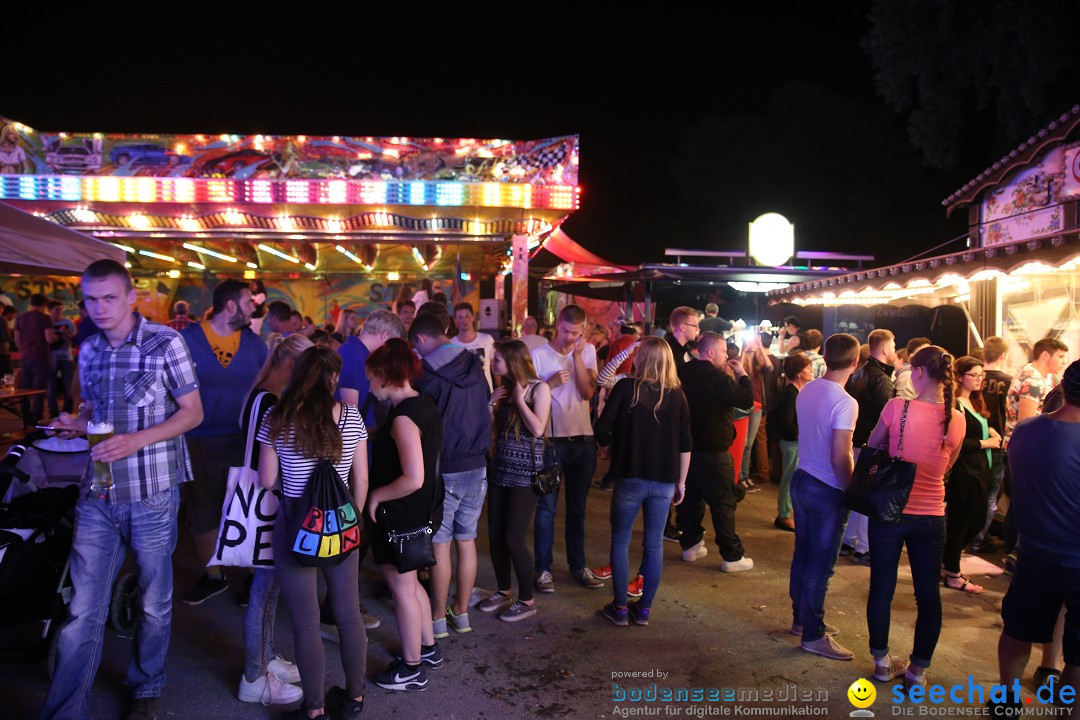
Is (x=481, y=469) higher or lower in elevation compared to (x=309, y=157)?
lower

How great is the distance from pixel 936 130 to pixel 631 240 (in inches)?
742

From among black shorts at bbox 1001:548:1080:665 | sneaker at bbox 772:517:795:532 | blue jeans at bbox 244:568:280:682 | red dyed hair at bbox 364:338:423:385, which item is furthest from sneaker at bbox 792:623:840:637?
blue jeans at bbox 244:568:280:682

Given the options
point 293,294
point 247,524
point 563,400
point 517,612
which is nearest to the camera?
point 247,524

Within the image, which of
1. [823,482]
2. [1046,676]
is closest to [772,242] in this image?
[823,482]

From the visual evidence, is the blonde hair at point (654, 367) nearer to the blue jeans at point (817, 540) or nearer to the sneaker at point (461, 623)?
the blue jeans at point (817, 540)

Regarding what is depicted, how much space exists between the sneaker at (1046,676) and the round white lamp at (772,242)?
13129 millimetres

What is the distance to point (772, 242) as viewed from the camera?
16141mm

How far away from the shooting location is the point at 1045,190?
28.8ft

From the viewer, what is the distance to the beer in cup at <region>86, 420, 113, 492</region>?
9.39 feet

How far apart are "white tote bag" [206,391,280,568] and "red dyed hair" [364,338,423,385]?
2.51ft

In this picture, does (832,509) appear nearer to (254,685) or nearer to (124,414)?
(254,685)

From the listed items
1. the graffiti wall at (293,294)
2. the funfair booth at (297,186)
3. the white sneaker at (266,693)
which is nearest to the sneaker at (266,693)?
the white sneaker at (266,693)

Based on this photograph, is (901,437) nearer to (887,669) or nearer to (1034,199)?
(887,669)

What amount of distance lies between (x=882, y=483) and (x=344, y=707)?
296cm
